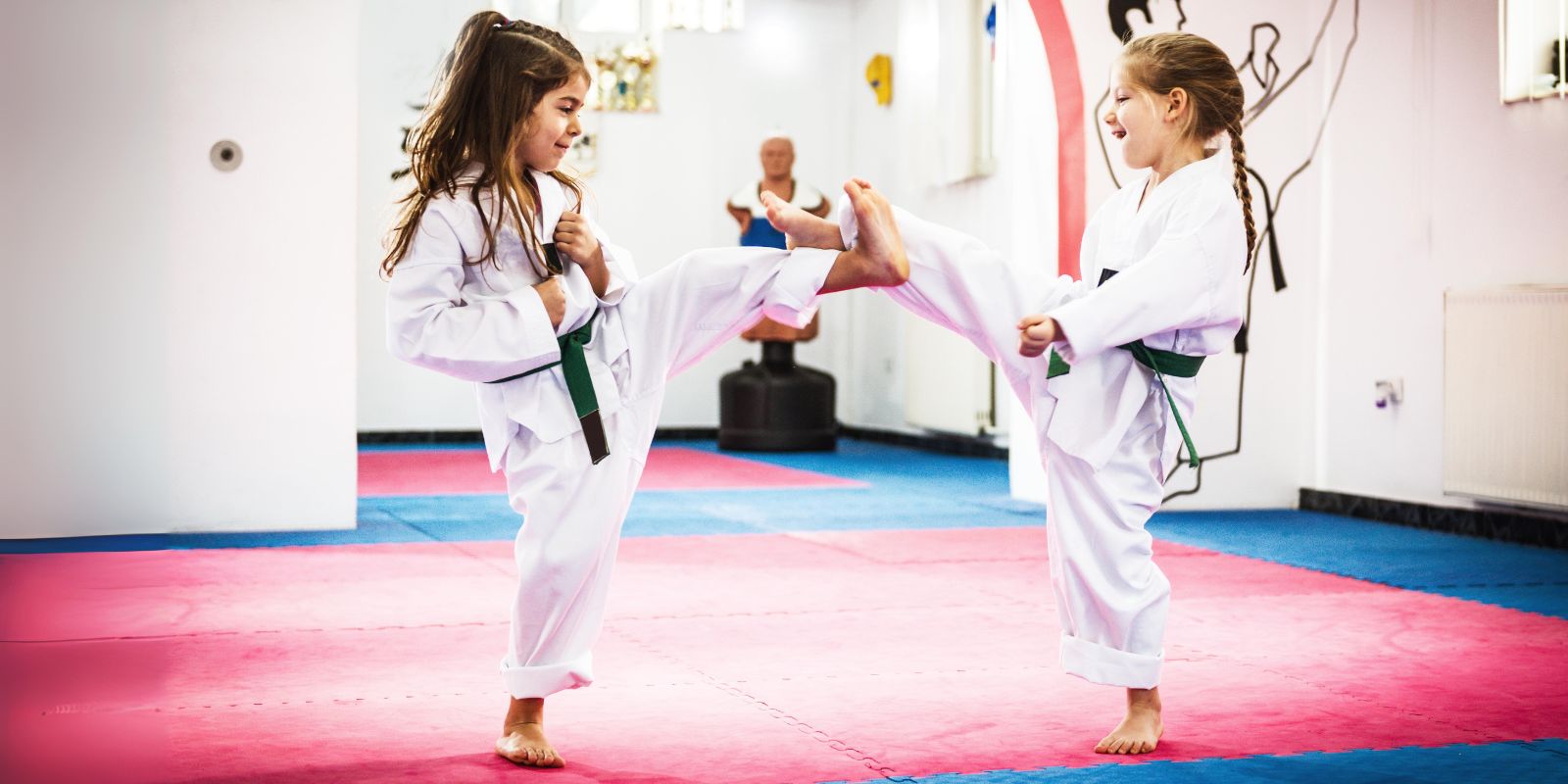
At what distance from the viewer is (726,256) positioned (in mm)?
2256

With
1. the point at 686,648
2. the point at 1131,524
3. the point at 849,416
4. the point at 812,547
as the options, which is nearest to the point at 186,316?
the point at 812,547

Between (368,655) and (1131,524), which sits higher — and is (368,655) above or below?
below

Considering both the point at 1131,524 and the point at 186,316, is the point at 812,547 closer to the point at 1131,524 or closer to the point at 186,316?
the point at 186,316

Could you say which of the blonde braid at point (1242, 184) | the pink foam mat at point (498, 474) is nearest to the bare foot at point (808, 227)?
the blonde braid at point (1242, 184)

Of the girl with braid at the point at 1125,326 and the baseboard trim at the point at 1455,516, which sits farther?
the baseboard trim at the point at 1455,516

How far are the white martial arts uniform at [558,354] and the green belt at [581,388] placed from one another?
12mm

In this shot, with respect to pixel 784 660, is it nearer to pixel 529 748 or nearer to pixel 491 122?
pixel 529 748

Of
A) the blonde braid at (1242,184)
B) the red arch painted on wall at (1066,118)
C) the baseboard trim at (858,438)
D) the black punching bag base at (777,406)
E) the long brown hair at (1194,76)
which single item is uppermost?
the red arch painted on wall at (1066,118)

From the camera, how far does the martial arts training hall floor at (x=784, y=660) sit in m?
2.16

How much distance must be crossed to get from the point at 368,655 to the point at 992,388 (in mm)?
5458

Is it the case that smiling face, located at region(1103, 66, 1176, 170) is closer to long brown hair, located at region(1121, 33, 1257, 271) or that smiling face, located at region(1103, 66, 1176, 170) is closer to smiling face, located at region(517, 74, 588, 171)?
long brown hair, located at region(1121, 33, 1257, 271)

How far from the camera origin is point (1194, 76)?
7.59 ft

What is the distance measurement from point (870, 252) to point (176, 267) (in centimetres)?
328

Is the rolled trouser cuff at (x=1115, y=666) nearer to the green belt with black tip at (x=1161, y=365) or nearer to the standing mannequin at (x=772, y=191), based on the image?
the green belt with black tip at (x=1161, y=365)
